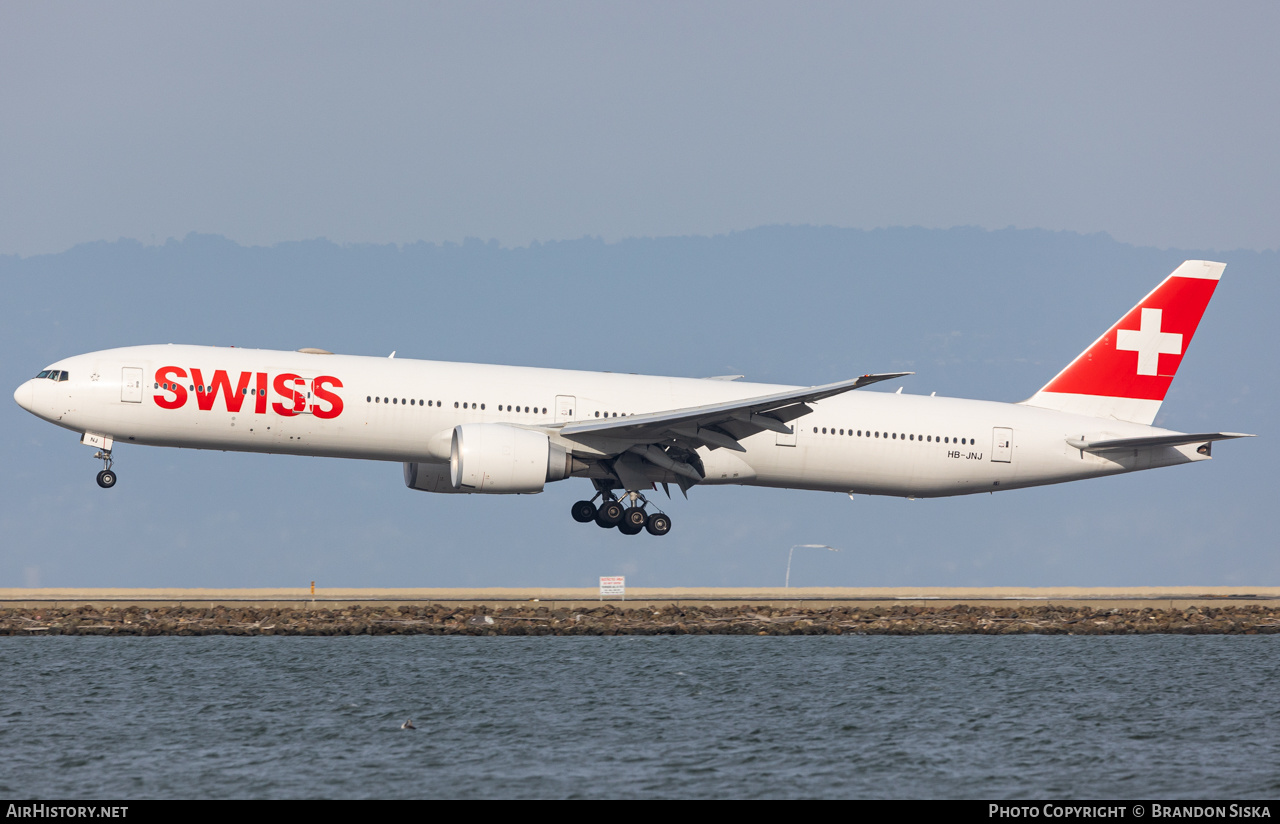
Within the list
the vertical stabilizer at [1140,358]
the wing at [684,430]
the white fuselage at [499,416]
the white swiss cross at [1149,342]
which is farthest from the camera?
the white swiss cross at [1149,342]

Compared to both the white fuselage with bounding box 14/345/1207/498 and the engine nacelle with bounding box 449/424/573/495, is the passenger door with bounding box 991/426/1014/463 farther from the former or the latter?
the engine nacelle with bounding box 449/424/573/495

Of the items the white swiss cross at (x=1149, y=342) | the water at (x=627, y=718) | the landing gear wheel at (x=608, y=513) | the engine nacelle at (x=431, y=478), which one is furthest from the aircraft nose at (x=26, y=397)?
the white swiss cross at (x=1149, y=342)

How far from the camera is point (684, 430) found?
126 ft

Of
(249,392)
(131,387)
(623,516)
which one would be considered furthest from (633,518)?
(131,387)

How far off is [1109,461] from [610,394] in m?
16.3

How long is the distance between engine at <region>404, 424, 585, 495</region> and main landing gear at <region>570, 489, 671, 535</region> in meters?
3.91

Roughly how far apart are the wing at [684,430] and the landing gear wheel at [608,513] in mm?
1579

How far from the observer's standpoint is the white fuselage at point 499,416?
36250 mm

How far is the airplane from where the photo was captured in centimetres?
3628

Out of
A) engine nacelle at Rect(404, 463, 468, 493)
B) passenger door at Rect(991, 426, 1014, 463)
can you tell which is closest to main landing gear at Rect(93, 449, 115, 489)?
engine nacelle at Rect(404, 463, 468, 493)

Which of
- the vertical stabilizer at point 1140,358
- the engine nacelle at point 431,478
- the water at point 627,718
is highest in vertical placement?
the vertical stabilizer at point 1140,358

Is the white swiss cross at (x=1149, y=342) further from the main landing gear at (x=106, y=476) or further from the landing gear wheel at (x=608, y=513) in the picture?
the main landing gear at (x=106, y=476)
